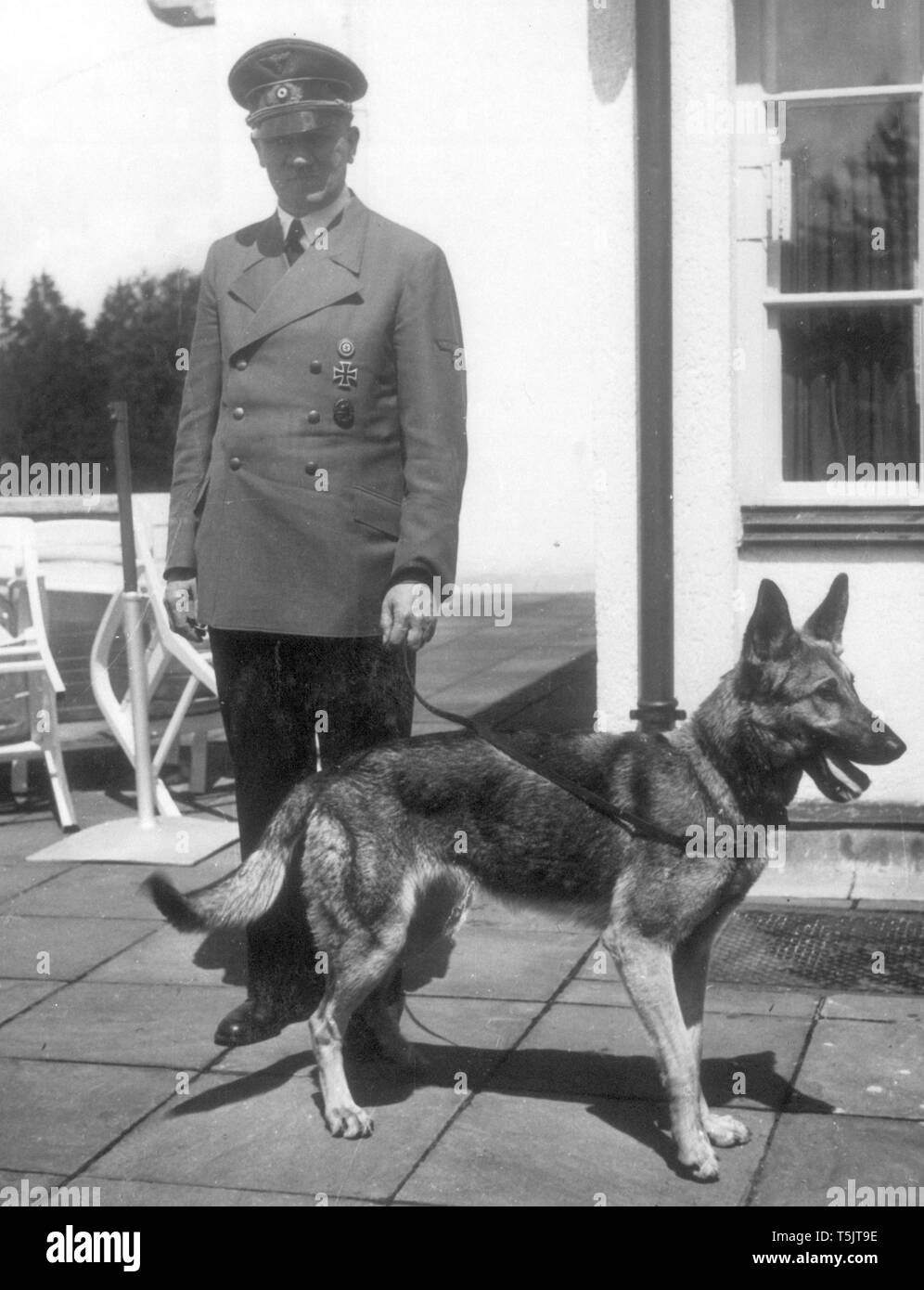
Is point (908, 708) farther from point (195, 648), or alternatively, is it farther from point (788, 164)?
point (195, 648)

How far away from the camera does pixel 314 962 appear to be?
486cm

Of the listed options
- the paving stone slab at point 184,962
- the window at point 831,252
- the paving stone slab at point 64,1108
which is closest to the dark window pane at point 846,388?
A: the window at point 831,252

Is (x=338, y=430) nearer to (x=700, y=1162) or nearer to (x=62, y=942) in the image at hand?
(x=700, y=1162)

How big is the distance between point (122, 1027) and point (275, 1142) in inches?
41.0

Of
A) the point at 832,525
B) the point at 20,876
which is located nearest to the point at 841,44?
the point at 832,525

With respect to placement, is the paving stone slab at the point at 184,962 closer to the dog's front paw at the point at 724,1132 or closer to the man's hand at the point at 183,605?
the man's hand at the point at 183,605

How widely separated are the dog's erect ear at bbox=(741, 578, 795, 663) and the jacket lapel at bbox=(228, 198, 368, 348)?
1.43m

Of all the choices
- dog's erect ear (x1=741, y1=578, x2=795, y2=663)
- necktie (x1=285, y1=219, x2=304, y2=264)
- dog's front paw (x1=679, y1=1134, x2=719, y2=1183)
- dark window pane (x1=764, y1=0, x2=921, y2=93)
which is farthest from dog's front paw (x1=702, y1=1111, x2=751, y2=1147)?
dark window pane (x1=764, y1=0, x2=921, y2=93)

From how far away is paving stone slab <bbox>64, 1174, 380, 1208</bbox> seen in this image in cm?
372

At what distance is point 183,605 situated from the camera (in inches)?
190

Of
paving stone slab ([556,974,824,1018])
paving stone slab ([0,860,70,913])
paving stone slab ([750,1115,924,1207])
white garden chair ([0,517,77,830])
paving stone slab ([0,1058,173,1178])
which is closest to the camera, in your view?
paving stone slab ([750,1115,924,1207])

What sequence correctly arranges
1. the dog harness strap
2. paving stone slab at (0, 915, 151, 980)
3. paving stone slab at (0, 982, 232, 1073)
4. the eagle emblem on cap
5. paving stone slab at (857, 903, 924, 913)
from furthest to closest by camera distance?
paving stone slab at (857, 903, 924, 913) < paving stone slab at (0, 915, 151, 980) < paving stone slab at (0, 982, 232, 1073) < the eagle emblem on cap < the dog harness strap

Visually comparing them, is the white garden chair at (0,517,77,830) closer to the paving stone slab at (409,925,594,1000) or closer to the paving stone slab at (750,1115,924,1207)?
the paving stone slab at (409,925,594,1000)

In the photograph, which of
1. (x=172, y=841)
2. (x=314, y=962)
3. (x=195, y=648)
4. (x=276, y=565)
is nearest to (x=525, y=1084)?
(x=314, y=962)
